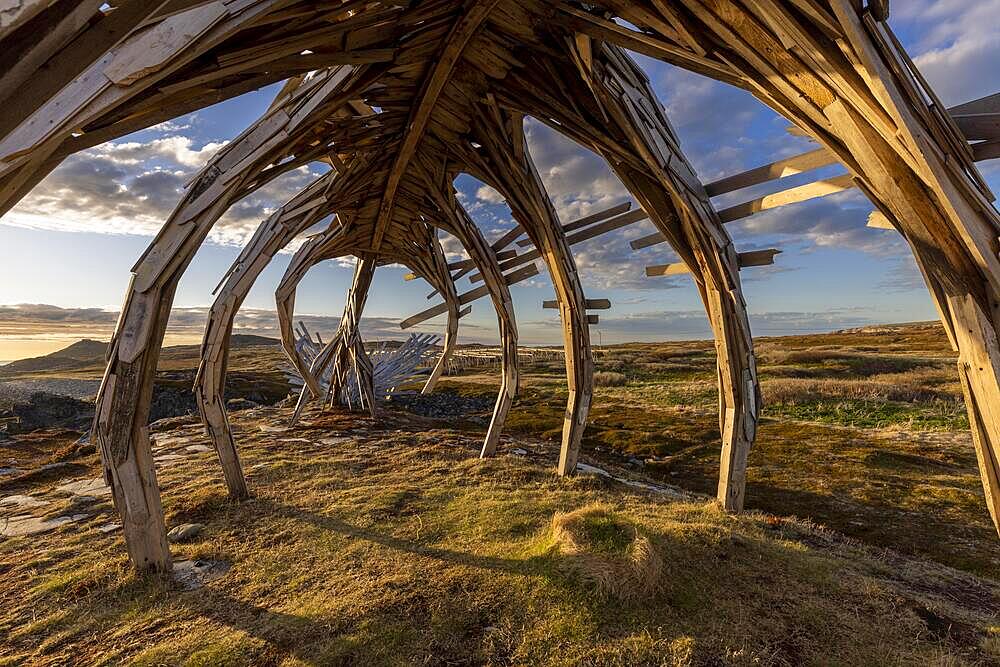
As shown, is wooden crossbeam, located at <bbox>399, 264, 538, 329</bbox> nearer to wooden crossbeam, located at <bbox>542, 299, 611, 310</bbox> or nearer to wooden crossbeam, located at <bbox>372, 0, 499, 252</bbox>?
wooden crossbeam, located at <bbox>542, 299, 611, 310</bbox>

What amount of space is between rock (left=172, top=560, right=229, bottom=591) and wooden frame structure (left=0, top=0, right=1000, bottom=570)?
10.7 inches

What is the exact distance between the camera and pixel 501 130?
6684 millimetres

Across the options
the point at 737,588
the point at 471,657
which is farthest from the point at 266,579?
the point at 737,588

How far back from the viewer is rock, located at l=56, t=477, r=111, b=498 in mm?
7250

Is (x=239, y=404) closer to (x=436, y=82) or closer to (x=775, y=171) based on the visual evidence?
(x=436, y=82)

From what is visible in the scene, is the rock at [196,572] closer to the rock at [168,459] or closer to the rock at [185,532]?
the rock at [185,532]

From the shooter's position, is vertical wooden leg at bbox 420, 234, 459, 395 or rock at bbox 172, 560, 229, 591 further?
vertical wooden leg at bbox 420, 234, 459, 395

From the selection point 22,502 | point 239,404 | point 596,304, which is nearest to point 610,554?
point 596,304

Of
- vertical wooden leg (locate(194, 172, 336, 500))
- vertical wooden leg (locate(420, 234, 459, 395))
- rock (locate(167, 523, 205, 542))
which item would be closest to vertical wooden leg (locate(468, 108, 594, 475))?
vertical wooden leg (locate(194, 172, 336, 500))

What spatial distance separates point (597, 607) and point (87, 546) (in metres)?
6.01

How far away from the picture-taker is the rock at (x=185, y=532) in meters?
5.22

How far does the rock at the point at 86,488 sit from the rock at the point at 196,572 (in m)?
4.18

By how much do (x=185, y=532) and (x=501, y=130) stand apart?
7057 millimetres

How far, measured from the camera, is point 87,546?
5117 millimetres
